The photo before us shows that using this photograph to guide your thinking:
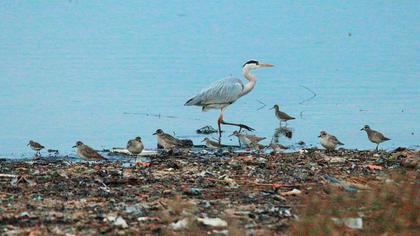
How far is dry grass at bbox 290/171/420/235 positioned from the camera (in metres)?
7.93

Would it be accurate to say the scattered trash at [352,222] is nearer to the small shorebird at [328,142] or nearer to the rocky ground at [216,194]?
the rocky ground at [216,194]

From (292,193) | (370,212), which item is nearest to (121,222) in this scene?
(370,212)

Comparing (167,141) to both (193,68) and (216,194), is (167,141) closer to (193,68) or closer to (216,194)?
(216,194)

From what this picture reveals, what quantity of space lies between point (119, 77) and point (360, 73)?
511cm

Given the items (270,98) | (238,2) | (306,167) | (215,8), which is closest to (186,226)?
(306,167)

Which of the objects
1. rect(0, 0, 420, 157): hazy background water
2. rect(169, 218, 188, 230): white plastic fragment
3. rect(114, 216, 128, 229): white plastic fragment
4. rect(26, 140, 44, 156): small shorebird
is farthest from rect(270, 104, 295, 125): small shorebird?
rect(169, 218, 188, 230): white plastic fragment

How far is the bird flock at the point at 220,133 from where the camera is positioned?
48.4 feet

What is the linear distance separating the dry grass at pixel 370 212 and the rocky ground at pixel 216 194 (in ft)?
0.03

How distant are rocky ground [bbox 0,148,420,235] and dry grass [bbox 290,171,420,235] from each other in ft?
0.03

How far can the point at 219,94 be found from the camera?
19.7 m

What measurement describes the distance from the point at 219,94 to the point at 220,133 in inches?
63.0

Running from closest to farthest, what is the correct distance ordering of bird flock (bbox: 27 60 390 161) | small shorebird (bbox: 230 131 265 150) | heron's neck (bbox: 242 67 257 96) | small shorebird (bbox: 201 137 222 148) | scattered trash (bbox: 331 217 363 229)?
scattered trash (bbox: 331 217 363 229) → bird flock (bbox: 27 60 390 161) → small shorebird (bbox: 230 131 265 150) → small shorebird (bbox: 201 137 222 148) → heron's neck (bbox: 242 67 257 96)

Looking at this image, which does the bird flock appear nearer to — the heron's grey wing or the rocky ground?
the heron's grey wing

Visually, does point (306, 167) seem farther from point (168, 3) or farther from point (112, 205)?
point (168, 3)
